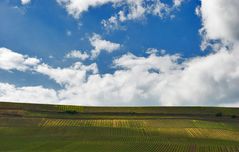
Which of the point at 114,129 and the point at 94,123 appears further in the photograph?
the point at 94,123

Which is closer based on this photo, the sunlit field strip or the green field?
the green field

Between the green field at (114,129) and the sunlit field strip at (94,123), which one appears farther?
the sunlit field strip at (94,123)

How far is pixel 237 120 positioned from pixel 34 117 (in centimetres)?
8127

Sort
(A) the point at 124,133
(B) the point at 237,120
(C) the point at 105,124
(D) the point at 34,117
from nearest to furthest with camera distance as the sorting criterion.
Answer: (A) the point at 124,133, (C) the point at 105,124, (D) the point at 34,117, (B) the point at 237,120

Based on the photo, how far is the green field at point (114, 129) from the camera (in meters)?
89.2

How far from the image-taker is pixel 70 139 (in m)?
101

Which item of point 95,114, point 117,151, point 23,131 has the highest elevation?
point 95,114

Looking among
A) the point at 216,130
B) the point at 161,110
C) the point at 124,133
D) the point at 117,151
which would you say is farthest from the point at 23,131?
the point at 161,110

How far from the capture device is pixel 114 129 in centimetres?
12575

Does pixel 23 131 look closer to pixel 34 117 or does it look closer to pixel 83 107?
pixel 34 117

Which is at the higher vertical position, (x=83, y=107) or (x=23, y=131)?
(x=83, y=107)

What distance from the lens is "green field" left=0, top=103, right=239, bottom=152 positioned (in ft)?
293

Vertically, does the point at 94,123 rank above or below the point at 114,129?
above

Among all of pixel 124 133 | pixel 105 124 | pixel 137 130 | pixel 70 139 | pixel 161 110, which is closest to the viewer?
pixel 70 139
